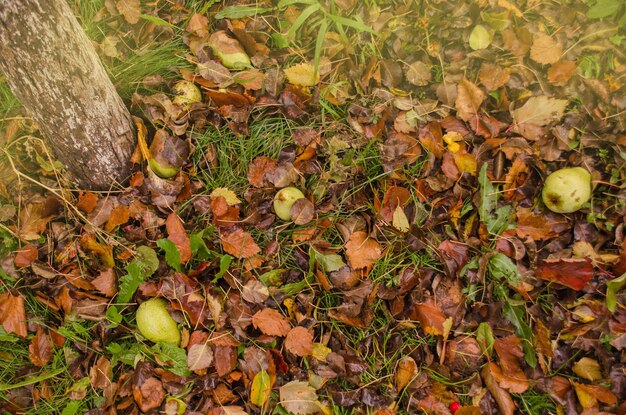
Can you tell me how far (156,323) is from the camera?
2.10 meters

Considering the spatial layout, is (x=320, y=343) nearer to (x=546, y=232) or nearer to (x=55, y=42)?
(x=546, y=232)

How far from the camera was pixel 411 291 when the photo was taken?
7.26 feet

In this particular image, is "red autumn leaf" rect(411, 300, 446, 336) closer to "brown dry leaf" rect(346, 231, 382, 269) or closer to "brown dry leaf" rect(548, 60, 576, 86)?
"brown dry leaf" rect(346, 231, 382, 269)

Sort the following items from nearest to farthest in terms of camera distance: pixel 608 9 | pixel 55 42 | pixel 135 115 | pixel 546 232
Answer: pixel 55 42 < pixel 546 232 < pixel 608 9 < pixel 135 115

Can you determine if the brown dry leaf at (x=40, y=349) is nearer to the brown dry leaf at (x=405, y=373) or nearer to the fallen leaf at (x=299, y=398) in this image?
the fallen leaf at (x=299, y=398)

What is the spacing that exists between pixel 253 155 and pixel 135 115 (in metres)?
0.68

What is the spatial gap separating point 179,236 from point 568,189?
1839 mm

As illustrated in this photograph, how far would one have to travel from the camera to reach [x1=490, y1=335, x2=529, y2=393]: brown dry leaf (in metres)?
2.04

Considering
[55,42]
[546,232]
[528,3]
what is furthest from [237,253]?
[528,3]

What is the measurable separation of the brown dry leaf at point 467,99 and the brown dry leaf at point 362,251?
78cm

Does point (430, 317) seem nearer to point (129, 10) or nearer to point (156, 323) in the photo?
point (156, 323)

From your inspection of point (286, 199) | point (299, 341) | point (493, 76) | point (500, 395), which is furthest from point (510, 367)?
point (493, 76)

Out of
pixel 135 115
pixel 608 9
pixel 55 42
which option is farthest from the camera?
pixel 135 115

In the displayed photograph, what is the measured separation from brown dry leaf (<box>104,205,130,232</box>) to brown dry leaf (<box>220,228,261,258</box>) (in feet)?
1.65
